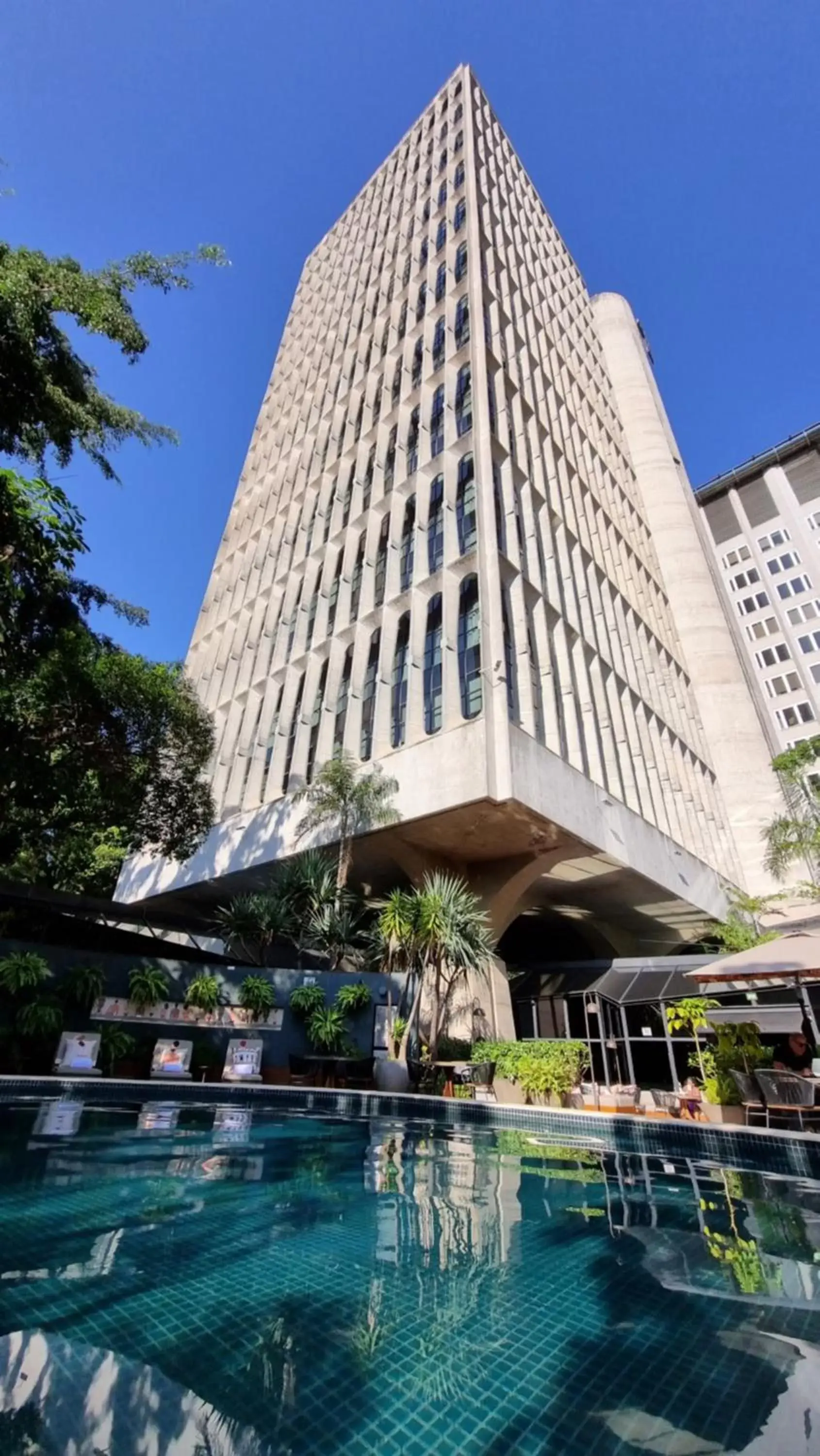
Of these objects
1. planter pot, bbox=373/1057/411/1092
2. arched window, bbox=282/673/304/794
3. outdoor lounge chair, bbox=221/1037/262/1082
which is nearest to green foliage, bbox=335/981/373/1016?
planter pot, bbox=373/1057/411/1092

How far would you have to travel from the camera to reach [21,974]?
11.1 m

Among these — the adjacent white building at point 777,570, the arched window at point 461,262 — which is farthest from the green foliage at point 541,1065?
the adjacent white building at point 777,570

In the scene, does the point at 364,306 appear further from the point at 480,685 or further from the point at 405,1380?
the point at 405,1380

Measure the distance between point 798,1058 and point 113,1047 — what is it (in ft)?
42.3

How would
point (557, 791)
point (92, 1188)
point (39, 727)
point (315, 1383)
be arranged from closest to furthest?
point (315, 1383), point (92, 1188), point (39, 727), point (557, 791)

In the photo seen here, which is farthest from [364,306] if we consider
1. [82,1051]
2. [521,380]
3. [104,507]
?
[82,1051]

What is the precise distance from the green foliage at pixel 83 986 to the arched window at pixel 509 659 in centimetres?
1024

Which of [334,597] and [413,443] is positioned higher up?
[413,443]

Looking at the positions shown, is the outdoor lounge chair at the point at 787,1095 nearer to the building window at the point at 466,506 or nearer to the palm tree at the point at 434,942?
the palm tree at the point at 434,942

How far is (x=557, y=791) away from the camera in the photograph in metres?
15.3

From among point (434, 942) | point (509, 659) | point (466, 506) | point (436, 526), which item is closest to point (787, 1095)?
point (434, 942)

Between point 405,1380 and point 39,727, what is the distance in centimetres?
1310

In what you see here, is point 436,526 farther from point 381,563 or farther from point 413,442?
point 413,442

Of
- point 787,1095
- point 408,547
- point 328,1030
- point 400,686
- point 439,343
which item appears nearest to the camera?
point 787,1095
